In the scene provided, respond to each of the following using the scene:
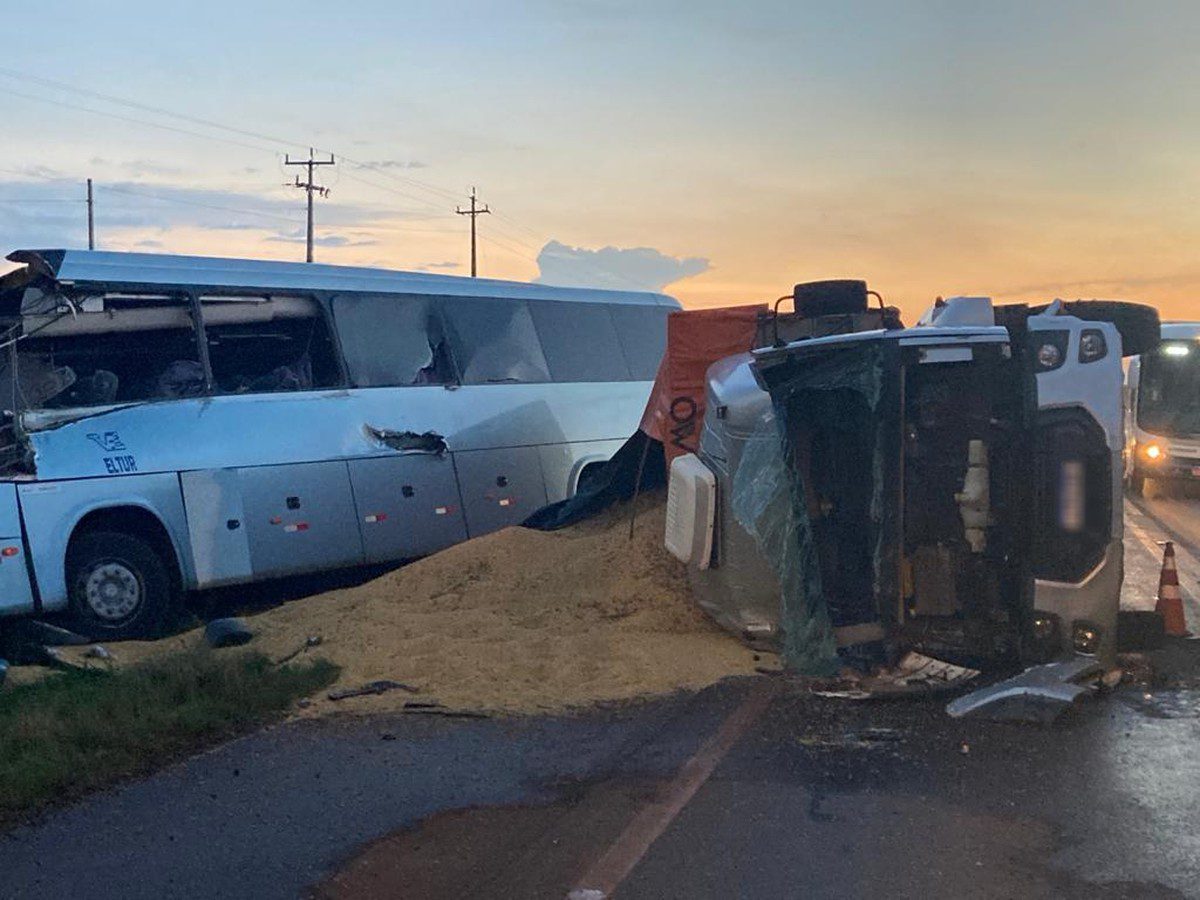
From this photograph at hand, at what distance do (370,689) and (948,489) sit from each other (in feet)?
11.5

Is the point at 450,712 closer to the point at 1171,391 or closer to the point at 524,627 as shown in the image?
the point at 524,627

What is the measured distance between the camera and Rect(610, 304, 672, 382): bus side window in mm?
16891

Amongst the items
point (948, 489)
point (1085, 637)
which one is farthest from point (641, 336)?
point (1085, 637)

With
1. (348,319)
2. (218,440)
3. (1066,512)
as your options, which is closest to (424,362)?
(348,319)

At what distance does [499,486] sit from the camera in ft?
47.2

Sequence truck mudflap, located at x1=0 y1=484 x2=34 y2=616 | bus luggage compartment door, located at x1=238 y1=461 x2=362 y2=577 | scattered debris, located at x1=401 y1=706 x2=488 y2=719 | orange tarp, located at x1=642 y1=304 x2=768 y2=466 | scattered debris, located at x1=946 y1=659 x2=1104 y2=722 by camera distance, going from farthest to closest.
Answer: bus luggage compartment door, located at x1=238 y1=461 x2=362 y2=577, orange tarp, located at x1=642 y1=304 x2=768 y2=466, truck mudflap, located at x1=0 y1=484 x2=34 y2=616, scattered debris, located at x1=401 y1=706 x2=488 y2=719, scattered debris, located at x1=946 y1=659 x2=1104 y2=722

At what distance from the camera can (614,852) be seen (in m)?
5.24

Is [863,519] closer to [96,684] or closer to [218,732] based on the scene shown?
[218,732]

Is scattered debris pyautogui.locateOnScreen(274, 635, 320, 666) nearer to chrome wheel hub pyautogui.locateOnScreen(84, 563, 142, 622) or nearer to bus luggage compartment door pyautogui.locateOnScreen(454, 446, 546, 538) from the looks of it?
chrome wheel hub pyautogui.locateOnScreen(84, 563, 142, 622)

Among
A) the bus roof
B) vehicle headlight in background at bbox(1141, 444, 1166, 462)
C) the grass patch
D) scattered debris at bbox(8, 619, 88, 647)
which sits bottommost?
scattered debris at bbox(8, 619, 88, 647)

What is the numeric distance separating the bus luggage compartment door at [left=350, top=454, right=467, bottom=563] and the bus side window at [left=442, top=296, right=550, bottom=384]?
127 centimetres

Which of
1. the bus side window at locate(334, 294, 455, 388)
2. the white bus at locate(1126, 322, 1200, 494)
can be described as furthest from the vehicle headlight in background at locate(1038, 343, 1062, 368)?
the white bus at locate(1126, 322, 1200, 494)

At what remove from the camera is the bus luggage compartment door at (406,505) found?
42.8ft

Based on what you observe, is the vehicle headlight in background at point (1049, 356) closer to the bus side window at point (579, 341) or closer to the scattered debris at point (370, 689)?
the scattered debris at point (370, 689)
